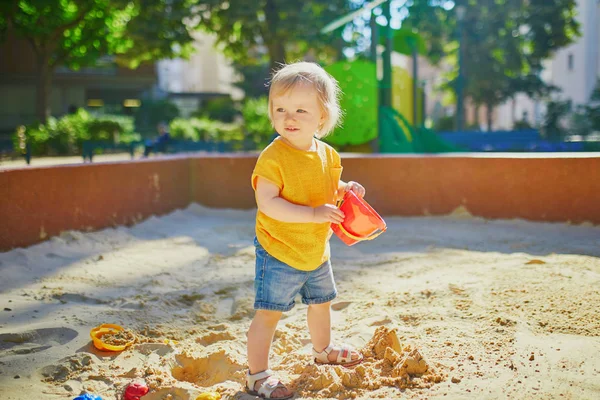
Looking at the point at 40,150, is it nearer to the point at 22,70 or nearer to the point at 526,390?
the point at 22,70

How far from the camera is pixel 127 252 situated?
14.4 feet

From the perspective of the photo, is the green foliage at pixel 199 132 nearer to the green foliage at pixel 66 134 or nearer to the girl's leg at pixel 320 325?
the green foliage at pixel 66 134

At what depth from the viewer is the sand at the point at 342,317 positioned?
2176 mm

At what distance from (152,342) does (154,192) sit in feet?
10.7

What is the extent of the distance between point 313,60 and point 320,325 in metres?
19.8

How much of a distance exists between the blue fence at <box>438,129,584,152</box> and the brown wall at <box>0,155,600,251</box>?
5.70 m

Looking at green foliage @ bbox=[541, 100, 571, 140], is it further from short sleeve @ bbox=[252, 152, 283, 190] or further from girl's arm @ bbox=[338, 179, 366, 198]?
short sleeve @ bbox=[252, 152, 283, 190]

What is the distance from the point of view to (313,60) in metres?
21.3

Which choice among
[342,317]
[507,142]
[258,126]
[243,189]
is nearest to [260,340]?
[342,317]

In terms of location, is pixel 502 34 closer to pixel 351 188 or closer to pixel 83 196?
pixel 83 196

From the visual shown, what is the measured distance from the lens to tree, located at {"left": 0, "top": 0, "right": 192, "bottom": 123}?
13.3 meters

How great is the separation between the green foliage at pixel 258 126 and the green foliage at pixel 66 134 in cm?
415

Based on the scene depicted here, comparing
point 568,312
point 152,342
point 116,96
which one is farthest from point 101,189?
point 116,96

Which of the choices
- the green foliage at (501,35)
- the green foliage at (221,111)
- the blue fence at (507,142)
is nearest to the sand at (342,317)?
the blue fence at (507,142)
